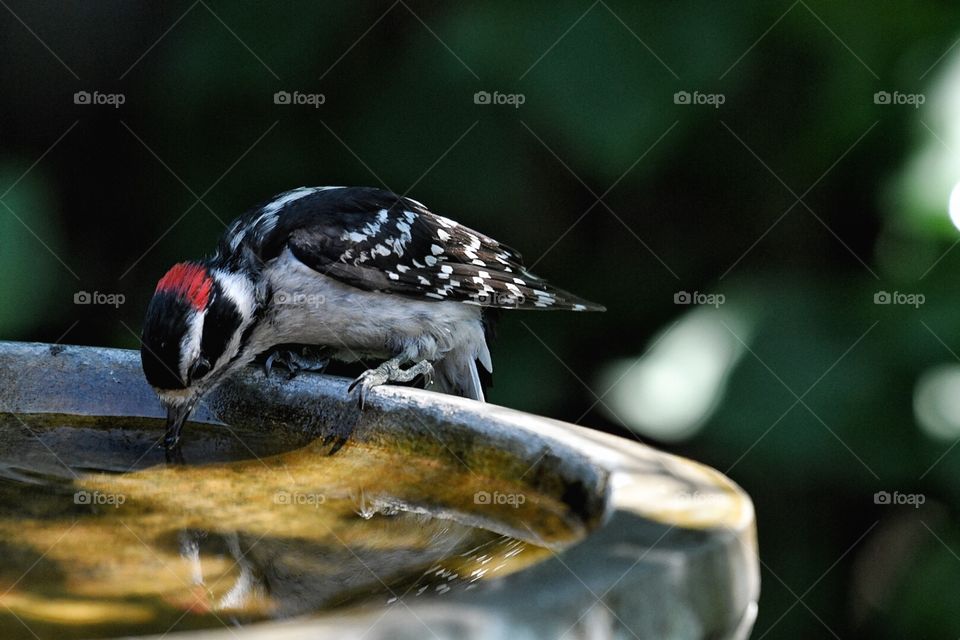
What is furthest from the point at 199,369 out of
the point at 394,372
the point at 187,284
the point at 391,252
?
the point at 391,252

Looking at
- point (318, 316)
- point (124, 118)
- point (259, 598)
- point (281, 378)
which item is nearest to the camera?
point (259, 598)

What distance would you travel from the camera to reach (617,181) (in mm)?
3506

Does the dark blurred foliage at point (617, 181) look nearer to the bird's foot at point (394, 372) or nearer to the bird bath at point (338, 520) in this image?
the bird's foot at point (394, 372)

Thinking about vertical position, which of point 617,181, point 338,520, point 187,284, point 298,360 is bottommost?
point 298,360

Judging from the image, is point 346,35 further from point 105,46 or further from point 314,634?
point 314,634

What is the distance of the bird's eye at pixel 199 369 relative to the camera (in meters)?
2.46

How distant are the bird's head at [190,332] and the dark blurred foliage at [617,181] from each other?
38.4 inches

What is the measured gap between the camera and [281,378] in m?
2.52

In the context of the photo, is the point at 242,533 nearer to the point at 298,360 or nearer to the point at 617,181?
the point at 298,360

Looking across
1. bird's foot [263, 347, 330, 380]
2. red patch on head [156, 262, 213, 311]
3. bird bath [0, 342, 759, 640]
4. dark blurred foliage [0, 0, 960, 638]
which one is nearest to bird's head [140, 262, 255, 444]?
red patch on head [156, 262, 213, 311]

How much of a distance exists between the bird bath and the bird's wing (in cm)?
57

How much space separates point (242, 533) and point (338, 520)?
161mm

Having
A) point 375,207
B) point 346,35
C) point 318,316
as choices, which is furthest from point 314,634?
point 346,35

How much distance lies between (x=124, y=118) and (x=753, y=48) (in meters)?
2.18
